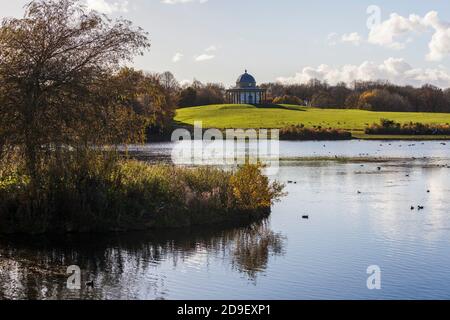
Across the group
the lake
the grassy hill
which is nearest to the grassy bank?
the lake

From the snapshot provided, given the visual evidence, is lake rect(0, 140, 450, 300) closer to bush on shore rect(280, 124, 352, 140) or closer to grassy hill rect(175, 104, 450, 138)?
bush on shore rect(280, 124, 352, 140)

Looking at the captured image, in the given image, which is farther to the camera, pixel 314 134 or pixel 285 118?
pixel 285 118

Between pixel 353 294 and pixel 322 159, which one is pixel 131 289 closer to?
pixel 353 294

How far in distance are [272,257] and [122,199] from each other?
8.76 meters

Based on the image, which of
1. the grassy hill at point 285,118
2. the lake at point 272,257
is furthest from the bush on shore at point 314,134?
the lake at point 272,257

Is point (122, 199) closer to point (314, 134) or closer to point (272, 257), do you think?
point (272, 257)

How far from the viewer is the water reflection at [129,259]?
65.4 ft

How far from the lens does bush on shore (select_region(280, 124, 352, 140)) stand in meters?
106

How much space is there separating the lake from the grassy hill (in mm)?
77442

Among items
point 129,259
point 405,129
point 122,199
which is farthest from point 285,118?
point 129,259

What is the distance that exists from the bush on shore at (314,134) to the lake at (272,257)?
68.1 metres

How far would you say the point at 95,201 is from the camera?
2922 cm

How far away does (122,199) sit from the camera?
29984 mm

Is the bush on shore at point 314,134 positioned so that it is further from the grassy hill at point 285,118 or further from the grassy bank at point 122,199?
the grassy bank at point 122,199
